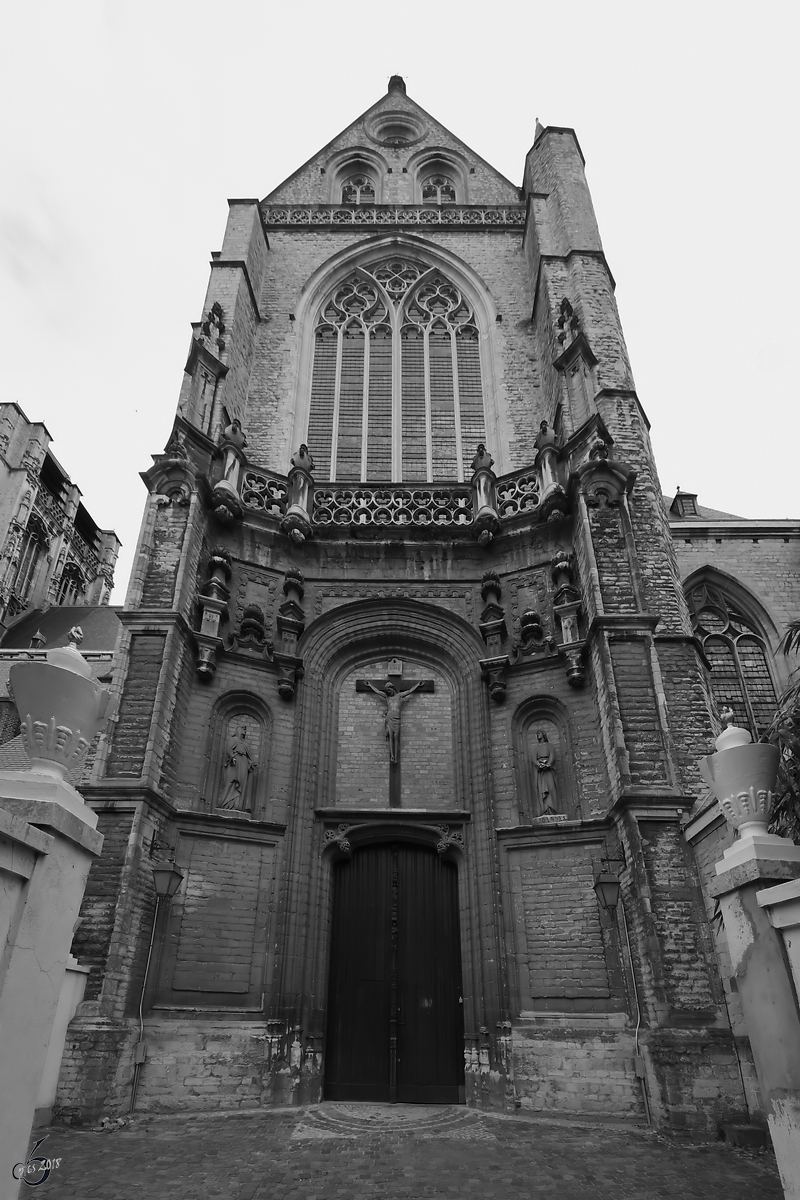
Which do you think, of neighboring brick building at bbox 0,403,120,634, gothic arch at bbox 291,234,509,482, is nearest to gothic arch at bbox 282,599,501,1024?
gothic arch at bbox 291,234,509,482

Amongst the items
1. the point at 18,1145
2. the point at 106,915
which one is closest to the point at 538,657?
the point at 106,915

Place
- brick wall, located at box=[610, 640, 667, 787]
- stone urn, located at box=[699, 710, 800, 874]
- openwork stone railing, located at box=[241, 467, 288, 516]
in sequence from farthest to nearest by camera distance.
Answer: openwork stone railing, located at box=[241, 467, 288, 516] → brick wall, located at box=[610, 640, 667, 787] → stone urn, located at box=[699, 710, 800, 874]

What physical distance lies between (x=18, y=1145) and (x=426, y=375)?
51.4 feet

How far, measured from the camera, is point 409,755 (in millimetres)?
11883

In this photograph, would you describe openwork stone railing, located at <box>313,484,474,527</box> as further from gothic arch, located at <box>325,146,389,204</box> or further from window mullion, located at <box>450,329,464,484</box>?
gothic arch, located at <box>325,146,389,204</box>

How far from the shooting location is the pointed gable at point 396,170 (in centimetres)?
2081

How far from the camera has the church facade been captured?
8.83 metres

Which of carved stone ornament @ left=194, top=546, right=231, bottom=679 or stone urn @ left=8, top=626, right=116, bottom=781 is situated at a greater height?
carved stone ornament @ left=194, top=546, right=231, bottom=679

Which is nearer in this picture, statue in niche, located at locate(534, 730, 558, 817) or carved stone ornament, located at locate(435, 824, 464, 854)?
statue in niche, located at locate(534, 730, 558, 817)

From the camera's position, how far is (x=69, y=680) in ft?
14.5

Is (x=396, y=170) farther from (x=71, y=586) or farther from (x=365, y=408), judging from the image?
(x=71, y=586)

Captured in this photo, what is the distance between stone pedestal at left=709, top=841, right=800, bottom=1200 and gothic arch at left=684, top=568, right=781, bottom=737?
11754mm

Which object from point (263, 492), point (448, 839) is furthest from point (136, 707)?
point (263, 492)

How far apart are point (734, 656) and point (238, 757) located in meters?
11.6
